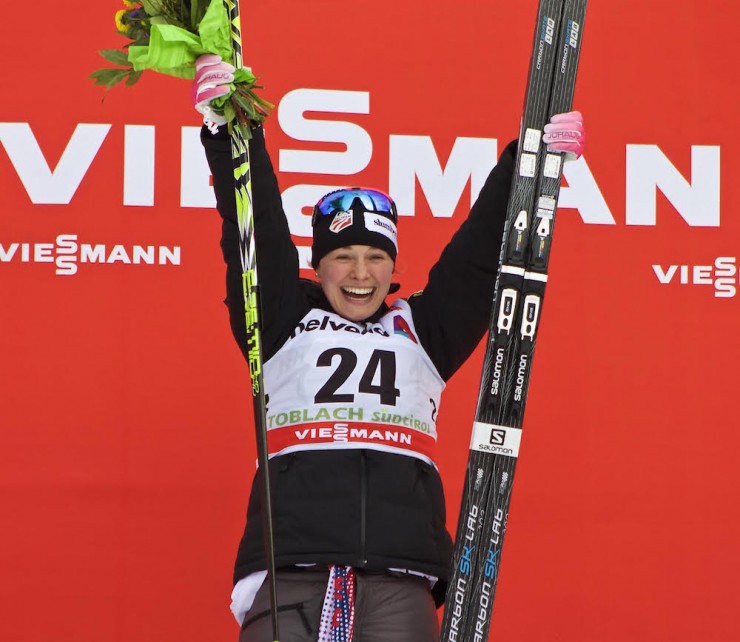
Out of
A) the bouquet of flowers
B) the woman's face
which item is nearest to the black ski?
the woman's face

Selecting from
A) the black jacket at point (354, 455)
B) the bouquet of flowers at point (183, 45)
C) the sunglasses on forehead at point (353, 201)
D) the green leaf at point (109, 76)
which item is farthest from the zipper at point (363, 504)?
the green leaf at point (109, 76)

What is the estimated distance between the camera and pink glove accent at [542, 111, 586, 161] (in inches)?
88.5

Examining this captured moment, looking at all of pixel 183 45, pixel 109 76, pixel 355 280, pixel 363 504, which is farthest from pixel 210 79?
pixel 363 504

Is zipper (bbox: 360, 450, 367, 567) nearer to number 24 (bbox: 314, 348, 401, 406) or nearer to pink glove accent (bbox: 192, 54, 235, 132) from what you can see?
number 24 (bbox: 314, 348, 401, 406)

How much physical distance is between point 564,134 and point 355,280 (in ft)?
1.42

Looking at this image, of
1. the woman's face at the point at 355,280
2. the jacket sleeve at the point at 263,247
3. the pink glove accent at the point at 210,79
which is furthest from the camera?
the woman's face at the point at 355,280

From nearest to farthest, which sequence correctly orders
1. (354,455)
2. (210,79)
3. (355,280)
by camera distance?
(210,79) < (354,455) < (355,280)

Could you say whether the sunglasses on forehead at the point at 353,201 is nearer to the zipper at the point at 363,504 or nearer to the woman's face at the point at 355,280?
the woman's face at the point at 355,280

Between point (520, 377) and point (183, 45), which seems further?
point (520, 377)

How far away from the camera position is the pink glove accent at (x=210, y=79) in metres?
1.97

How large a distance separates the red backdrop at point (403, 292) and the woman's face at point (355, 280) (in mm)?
825

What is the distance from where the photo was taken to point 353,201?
226 centimetres

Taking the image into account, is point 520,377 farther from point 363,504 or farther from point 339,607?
point 339,607

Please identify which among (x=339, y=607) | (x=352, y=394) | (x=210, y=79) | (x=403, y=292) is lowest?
(x=339, y=607)
